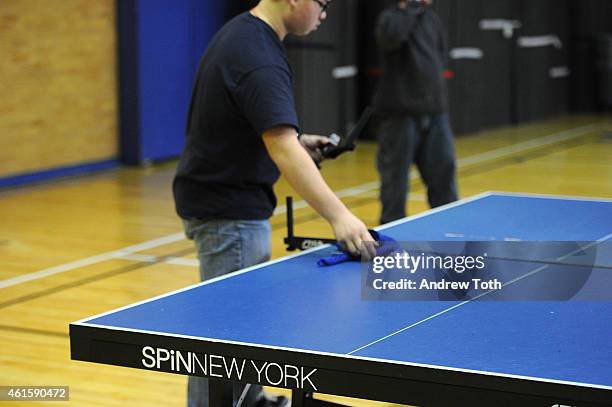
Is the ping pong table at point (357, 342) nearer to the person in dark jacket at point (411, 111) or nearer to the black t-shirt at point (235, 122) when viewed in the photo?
the black t-shirt at point (235, 122)

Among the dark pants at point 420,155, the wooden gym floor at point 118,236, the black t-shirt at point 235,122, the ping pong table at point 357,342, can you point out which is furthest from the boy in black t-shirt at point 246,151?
the dark pants at point 420,155

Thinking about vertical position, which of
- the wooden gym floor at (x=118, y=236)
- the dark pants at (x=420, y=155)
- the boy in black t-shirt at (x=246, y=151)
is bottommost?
the wooden gym floor at (x=118, y=236)

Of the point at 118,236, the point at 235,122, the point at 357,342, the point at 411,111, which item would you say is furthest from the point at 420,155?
the point at 357,342

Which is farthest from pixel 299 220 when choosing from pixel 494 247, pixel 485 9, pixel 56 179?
pixel 485 9

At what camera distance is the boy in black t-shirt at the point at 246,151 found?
2963mm

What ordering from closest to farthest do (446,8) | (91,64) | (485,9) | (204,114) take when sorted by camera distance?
(204,114) → (91,64) → (446,8) → (485,9)

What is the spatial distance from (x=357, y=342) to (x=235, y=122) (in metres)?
0.96

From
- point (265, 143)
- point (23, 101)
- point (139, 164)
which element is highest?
point (265, 143)

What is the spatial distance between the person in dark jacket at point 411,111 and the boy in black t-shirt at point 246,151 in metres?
3.01

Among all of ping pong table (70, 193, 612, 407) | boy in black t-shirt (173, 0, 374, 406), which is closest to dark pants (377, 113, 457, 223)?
boy in black t-shirt (173, 0, 374, 406)

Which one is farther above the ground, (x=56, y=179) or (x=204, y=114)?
(x=204, y=114)

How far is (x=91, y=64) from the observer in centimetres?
961

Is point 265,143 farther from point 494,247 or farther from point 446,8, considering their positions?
point 446,8

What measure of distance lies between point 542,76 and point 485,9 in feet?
6.54
